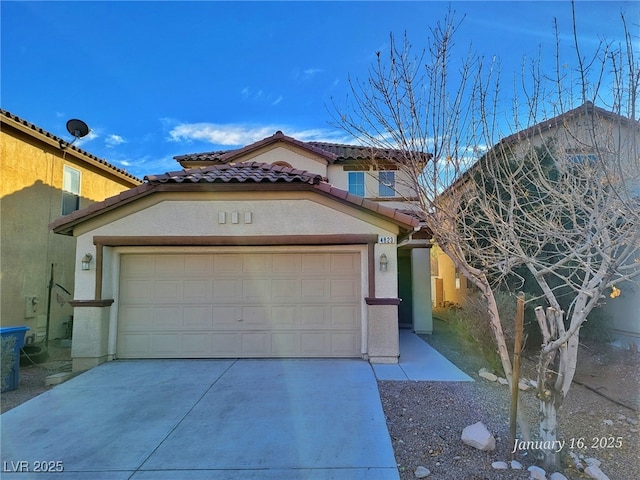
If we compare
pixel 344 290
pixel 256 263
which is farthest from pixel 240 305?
pixel 344 290

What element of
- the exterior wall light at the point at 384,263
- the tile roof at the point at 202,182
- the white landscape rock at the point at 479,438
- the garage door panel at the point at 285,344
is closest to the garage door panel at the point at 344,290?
the exterior wall light at the point at 384,263

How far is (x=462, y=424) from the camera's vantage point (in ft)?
16.6

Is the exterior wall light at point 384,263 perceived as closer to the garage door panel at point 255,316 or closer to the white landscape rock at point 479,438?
the garage door panel at point 255,316

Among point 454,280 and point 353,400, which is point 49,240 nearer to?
point 353,400

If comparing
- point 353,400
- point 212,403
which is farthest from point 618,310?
point 212,403

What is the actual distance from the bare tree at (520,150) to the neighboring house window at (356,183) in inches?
293

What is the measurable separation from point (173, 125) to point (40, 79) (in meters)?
4.35

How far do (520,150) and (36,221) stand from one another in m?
13.1

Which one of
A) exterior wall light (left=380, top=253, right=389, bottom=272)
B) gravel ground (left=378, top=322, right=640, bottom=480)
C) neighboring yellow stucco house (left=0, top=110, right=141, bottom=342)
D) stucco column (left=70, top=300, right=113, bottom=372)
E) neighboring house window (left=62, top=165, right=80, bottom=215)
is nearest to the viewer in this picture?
gravel ground (left=378, top=322, right=640, bottom=480)

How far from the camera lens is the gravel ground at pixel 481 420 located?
13.5 feet

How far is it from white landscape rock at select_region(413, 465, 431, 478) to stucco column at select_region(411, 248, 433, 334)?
8537 millimetres

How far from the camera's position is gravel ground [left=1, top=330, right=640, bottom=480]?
4160 millimetres

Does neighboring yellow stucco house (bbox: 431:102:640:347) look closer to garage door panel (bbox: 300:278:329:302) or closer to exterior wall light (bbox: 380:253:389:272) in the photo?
exterior wall light (bbox: 380:253:389:272)

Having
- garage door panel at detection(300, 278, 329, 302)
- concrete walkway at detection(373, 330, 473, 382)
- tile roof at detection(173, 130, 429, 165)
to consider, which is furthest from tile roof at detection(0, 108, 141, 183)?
concrete walkway at detection(373, 330, 473, 382)
